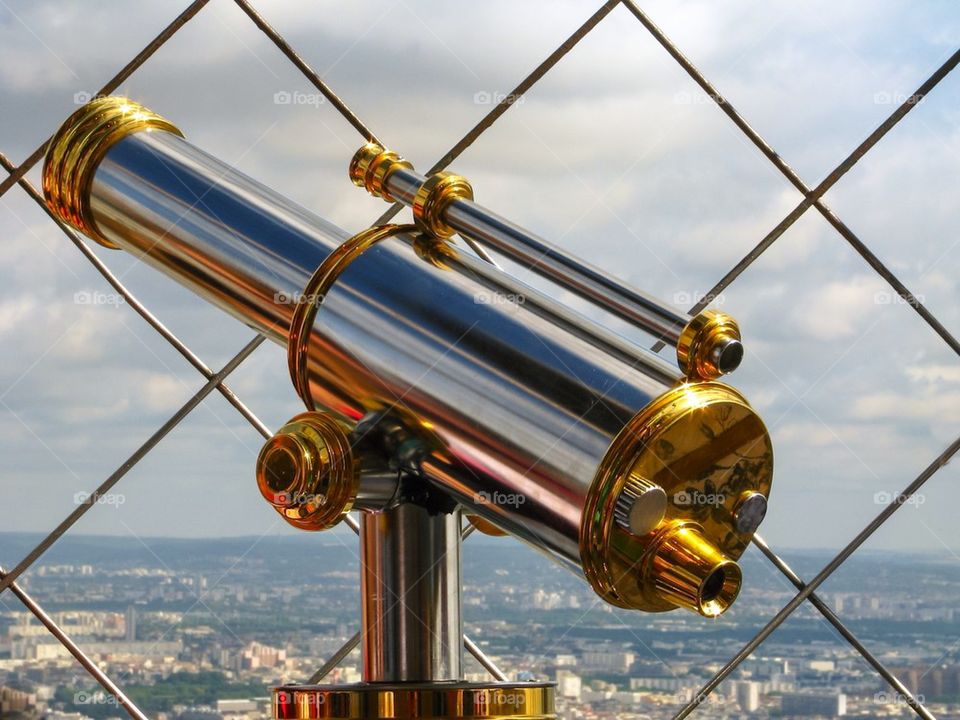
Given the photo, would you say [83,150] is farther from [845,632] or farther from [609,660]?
[845,632]

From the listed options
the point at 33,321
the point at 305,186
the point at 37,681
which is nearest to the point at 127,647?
the point at 37,681

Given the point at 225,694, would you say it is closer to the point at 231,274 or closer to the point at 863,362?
the point at 231,274

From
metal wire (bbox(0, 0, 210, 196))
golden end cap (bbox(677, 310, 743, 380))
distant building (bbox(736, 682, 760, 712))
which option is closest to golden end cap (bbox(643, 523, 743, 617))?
golden end cap (bbox(677, 310, 743, 380))

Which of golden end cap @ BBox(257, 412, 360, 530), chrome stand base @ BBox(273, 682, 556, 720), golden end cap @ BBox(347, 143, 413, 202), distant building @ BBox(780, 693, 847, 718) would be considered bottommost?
chrome stand base @ BBox(273, 682, 556, 720)

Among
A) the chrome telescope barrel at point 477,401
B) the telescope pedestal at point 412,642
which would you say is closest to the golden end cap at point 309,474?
the chrome telescope barrel at point 477,401

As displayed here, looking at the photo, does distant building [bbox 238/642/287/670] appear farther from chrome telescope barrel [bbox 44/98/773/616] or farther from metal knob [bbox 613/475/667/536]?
metal knob [bbox 613/475/667/536]

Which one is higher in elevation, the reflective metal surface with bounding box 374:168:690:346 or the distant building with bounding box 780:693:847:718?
the reflective metal surface with bounding box 374:168:690:346
